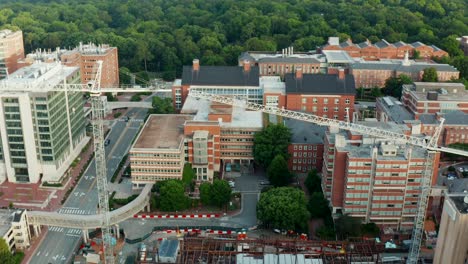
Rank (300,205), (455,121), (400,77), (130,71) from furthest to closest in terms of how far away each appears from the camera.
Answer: (130,71) → (400,77) → (455,121) → (300,205)

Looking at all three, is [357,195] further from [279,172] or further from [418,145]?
[279,172]

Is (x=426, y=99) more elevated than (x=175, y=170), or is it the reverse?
(x=426, y=99)

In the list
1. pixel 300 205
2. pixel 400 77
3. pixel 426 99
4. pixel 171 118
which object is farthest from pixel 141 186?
pixel 400 77

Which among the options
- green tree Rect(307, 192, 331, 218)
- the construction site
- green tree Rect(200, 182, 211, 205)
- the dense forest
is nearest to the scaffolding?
the construction site

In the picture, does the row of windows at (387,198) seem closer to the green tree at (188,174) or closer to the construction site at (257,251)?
the construction site at (257,251)

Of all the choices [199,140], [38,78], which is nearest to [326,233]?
[199,140]

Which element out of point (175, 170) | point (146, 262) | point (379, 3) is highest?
point (379, 3)

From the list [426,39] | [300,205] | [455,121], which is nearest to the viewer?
[300,205]

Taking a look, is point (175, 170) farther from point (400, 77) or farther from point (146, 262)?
point (400, 77)

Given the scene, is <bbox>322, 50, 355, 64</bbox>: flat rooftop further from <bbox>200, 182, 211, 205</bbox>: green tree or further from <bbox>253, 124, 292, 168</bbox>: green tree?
<bbox>200, 182, 211, 205</bbox>: green tree
